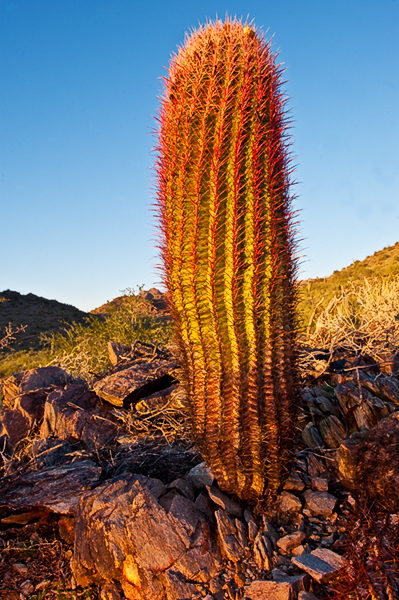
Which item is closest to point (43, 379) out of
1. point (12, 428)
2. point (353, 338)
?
point (12, 428)

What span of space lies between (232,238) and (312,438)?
1.90m

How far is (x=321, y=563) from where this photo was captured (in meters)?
2.18

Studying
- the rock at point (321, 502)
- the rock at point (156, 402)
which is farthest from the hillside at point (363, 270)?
the rock at point (321, 502)

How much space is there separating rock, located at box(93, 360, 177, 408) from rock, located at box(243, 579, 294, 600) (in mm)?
2056

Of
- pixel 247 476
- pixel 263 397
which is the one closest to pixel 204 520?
pixel 247 476

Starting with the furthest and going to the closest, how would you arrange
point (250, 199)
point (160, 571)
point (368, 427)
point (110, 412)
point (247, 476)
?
point (110, 412) < point (368, 427) < point (247, 476) < point (250, 199) < point (160, 571)

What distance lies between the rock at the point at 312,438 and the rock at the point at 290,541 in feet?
3.05

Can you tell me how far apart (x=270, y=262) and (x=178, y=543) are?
1.76m

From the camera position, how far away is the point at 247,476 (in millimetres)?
2641

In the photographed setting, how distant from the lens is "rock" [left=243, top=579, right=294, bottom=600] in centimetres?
202

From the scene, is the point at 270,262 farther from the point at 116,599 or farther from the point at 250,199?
the point at 116,599

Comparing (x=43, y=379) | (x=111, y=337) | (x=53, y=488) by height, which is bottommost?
(x=53, y=488)

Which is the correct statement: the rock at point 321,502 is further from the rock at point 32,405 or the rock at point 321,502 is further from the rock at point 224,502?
the rock at point 32,405

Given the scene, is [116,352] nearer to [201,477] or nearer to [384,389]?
[201,477]
